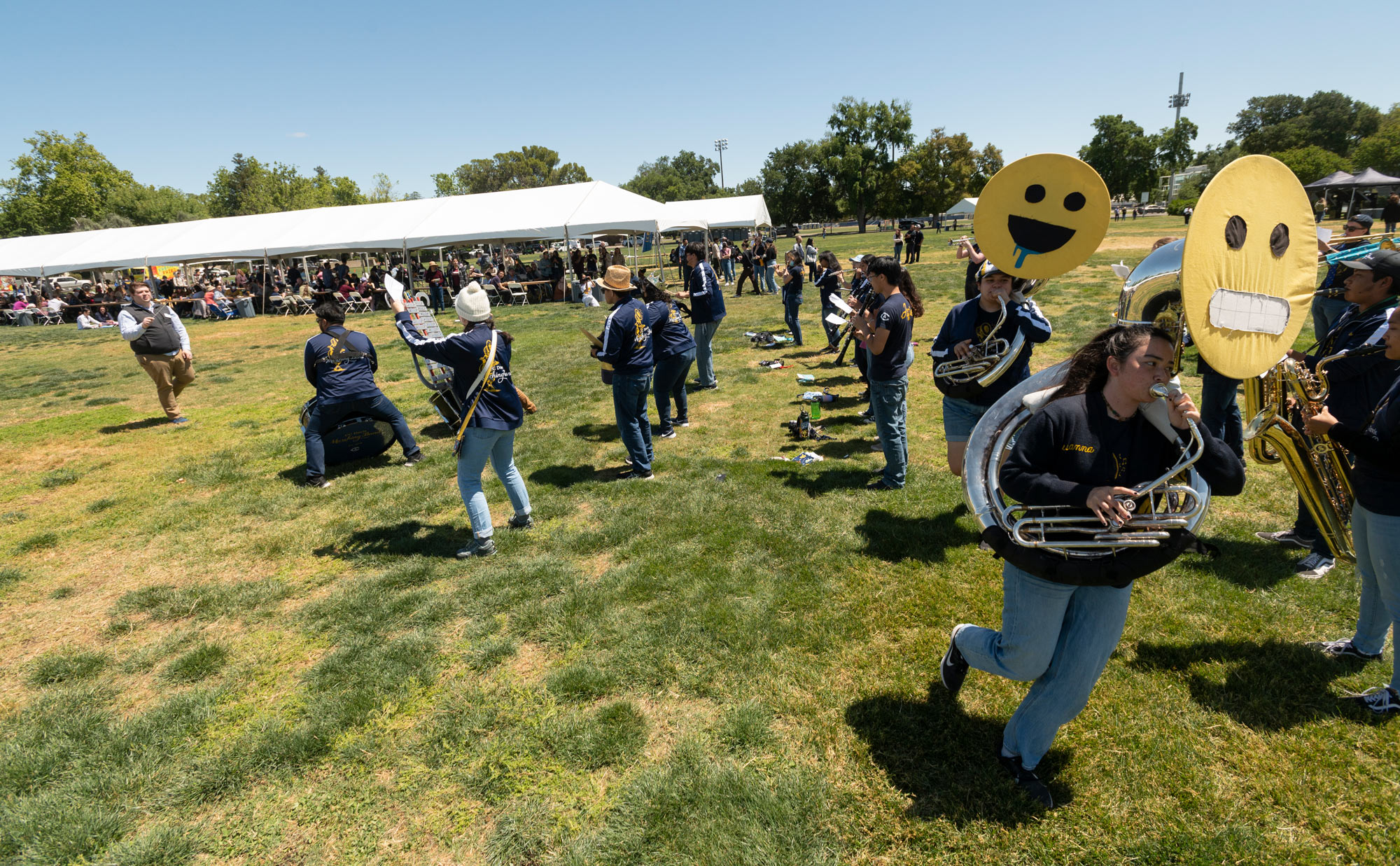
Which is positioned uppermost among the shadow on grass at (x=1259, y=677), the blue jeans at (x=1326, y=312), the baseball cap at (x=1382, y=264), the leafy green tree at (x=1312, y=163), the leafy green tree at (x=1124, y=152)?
the leafy green tree at (x=1124, y=152)

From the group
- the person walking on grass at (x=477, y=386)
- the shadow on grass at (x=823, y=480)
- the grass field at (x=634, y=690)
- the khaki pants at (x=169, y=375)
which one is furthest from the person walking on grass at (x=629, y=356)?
the khaki pants at (x=169, y=375)

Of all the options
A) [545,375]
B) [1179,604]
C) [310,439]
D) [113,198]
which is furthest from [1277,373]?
[113,198]

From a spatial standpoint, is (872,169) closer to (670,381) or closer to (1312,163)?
(1312,163)

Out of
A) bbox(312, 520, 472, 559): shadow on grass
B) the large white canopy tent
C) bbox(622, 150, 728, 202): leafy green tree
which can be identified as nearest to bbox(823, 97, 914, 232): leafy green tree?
bbox(622, 150, 728, 202): leafy green tree

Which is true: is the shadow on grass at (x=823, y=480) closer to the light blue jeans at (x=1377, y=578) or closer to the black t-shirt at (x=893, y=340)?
the black t-shirt at (x=893, y=340)

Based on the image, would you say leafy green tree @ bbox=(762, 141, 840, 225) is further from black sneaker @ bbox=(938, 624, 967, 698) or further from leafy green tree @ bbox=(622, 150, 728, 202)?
black sneaker @ bbox=(938, 624, 967, 698)

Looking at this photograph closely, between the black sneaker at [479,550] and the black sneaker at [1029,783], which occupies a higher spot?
the black sneaker at [479,550]

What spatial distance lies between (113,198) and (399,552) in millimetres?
98869

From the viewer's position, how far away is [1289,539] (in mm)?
4660

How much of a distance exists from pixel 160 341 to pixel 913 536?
10.9m

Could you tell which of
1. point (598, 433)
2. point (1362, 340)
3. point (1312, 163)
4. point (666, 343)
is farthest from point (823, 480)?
point (1312, 163)

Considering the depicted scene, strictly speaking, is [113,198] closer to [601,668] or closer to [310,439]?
[310,439]

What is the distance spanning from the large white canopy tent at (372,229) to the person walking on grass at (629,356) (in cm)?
1765

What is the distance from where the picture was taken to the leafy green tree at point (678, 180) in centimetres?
10544
